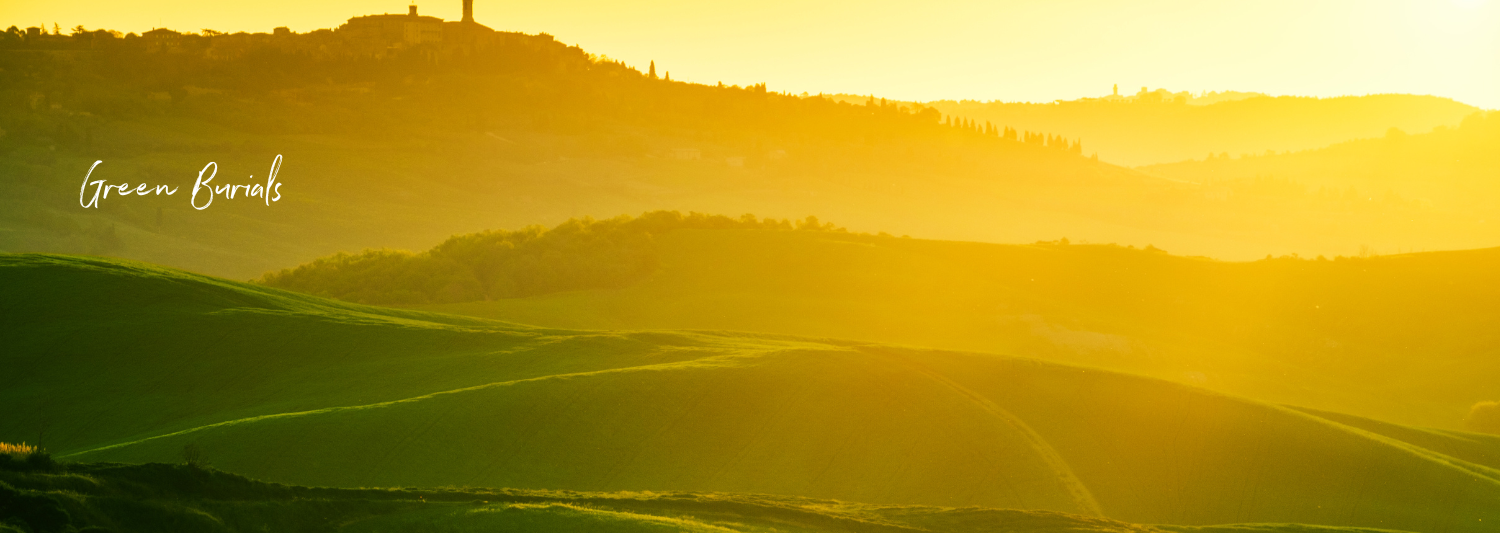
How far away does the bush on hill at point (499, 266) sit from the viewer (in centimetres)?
6238

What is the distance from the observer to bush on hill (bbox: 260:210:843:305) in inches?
2456

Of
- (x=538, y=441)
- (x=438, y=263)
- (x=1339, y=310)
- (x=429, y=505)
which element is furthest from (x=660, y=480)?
(x=1339, y=310)

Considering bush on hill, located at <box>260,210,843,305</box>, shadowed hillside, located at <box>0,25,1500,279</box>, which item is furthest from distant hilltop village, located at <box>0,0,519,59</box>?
bush on hill, located at <box>260,210,843,305</box>

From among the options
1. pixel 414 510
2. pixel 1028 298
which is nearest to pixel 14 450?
pixel 414 510

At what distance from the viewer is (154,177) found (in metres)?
134

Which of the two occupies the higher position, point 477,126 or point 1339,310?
point 477,126

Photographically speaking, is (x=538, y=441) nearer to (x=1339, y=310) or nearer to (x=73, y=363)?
(x=73, y=363)

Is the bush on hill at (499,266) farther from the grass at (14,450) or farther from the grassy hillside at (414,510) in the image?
the grass at (14,450)

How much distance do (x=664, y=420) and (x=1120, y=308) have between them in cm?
5386

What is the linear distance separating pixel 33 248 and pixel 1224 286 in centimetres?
10467

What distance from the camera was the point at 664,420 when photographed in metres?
22.5

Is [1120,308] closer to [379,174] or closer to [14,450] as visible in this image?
[14,450]

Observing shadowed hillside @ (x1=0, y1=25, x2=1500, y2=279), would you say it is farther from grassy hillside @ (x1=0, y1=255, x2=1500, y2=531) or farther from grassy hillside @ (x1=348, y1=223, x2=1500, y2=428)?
grassy hillside @ (x1=0, y1=255, x2=1500, y2=531)

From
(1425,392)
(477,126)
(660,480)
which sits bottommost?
(1425,392)
